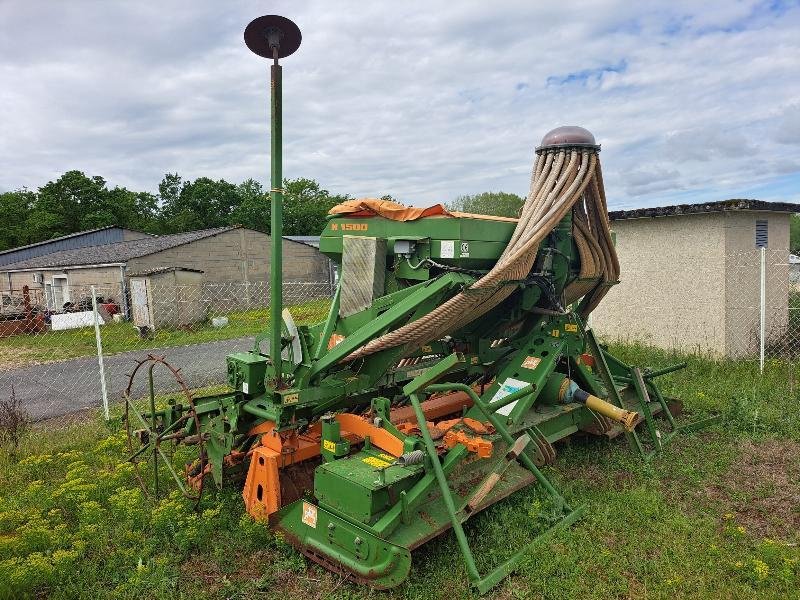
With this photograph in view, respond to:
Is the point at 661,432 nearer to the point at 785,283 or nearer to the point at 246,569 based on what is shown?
the point at 246,569

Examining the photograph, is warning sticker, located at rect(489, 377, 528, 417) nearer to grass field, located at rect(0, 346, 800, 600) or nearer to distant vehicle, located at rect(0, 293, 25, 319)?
grass field, located at rect(0, 346, 800, 600)

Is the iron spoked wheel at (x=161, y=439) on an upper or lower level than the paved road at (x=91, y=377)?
upper

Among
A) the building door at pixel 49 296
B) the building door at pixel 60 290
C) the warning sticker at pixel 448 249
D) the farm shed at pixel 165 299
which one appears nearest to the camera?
the warning sticker at pixel 448 249

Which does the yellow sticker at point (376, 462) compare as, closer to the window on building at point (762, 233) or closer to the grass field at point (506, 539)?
the grass field at point (506, 539)

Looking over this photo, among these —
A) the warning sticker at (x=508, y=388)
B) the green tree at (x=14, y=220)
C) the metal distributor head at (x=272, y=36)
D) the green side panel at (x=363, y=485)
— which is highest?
the green tree at (x=14, y=220)

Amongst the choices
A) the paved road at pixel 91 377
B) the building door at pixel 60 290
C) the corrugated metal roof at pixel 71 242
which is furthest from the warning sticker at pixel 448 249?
the corrugated metal roof at pixel 71 242

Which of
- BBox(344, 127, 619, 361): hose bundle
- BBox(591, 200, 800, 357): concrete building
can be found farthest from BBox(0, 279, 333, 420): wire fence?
BBox(591, 200, 800, 357): concrete building

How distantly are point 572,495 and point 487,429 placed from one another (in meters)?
0.93

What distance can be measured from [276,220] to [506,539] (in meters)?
2.84

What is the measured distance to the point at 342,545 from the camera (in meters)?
3.66

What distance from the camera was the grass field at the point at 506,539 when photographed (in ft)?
11.6

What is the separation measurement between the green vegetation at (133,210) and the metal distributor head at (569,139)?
1649 inches

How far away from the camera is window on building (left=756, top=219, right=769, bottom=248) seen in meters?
9.54

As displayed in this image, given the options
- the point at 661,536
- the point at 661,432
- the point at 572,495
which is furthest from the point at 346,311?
the point at 661,432
